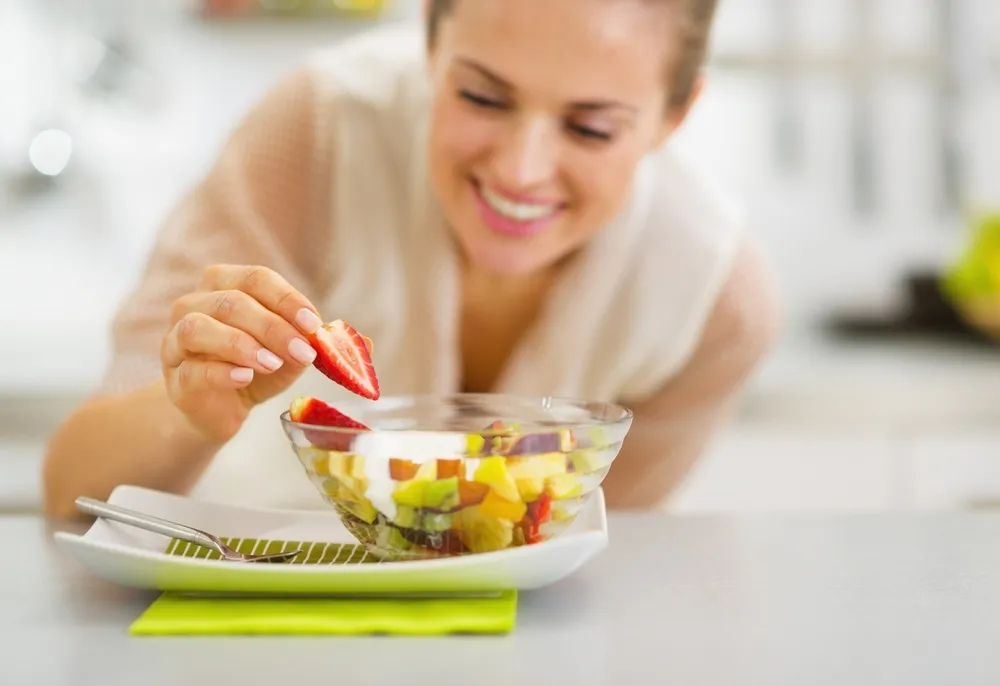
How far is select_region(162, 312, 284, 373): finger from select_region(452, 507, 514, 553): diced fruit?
0.52ft

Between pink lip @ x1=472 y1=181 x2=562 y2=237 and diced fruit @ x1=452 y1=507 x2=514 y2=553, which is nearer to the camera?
diced fruit @ x1=452 y1=507 x2=514 y2=553

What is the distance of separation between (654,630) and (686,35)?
2.27 ft

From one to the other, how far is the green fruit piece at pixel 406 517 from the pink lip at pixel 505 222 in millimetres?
499

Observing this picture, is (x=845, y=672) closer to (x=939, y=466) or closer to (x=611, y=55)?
(x=611, y=55)

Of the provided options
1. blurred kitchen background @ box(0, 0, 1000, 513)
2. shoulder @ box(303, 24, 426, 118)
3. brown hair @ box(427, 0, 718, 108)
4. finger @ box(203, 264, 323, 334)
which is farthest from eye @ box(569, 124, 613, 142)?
blurred kitchen background @ box(0, 0, 1000, 513)

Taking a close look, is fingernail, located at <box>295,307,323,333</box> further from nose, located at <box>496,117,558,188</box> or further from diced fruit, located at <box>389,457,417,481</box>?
nose, located at <box>496,117,558,188</box>

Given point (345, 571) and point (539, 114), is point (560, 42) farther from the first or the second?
point (345, 571)

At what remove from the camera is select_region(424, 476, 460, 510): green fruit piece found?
65cm

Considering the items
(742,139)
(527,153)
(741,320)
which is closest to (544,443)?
(527,153)

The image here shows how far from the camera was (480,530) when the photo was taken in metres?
0.67

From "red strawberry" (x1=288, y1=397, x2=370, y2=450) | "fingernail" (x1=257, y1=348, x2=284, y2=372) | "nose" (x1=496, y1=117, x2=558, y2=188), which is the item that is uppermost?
"nose" (x1=496, y1=117, x2=558, y2=188)

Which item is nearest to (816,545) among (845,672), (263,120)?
(845,672)

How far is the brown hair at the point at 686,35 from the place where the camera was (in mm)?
1117

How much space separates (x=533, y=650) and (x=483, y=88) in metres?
0.61
